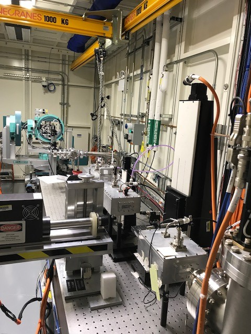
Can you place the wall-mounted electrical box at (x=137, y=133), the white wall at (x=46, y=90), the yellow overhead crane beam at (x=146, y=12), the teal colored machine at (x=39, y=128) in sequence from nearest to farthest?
1. the yellow overhead crane beam at (x=146, y=12)
2. the wall-mounted electrical box at (x=137, y=133)
3. the teal colored machine at (x=39, y=128)
4. the white wall at (x=46, y=90)

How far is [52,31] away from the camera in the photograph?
438 cm

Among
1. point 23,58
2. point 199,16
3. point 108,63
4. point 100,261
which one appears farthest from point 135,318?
point 23,58

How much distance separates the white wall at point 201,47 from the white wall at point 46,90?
9.86 ft

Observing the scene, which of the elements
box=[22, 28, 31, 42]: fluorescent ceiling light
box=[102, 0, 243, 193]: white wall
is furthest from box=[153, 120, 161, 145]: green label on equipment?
box=[22, 28, 31, 42]: fluorescent ceiling light

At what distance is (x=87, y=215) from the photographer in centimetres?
123

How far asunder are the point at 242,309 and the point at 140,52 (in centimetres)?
339

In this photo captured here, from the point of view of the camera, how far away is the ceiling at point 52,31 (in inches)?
125

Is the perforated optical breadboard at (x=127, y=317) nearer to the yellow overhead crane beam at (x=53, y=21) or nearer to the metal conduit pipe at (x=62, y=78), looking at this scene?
→ the yellow overhead crane beam at (x=53, y=21)

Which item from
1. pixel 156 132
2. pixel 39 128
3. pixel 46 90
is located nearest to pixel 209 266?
pixel 156 132

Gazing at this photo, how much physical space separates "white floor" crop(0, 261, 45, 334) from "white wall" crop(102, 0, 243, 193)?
5.62ft

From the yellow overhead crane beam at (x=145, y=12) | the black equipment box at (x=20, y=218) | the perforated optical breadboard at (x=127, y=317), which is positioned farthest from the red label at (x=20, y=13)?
the perforated optical breadboard at (x=127, y=317)

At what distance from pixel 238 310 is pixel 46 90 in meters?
5.79

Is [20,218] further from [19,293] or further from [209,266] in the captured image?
[19,293]

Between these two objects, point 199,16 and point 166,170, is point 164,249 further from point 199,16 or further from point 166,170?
point 199,16
